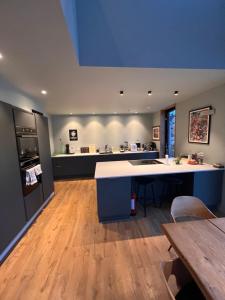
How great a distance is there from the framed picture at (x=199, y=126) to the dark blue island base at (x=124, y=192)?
0.75m

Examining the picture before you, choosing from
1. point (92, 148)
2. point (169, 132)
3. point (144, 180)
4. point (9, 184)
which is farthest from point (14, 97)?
point (169, 132)

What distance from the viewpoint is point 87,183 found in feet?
14.6

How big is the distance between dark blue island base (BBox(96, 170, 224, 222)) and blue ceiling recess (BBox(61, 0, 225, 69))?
5.41 ft

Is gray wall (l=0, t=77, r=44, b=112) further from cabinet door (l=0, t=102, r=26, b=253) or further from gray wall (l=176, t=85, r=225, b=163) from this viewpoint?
gray wall (l=176, t=85, r=225, b=163)

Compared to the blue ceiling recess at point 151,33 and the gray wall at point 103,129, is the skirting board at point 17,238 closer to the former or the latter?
the blue ceiling recess at point 151,33

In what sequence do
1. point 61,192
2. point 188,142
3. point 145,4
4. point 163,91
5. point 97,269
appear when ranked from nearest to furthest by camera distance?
point 97,269
point 145,4
point 163,91
point 188,142
point 61,192

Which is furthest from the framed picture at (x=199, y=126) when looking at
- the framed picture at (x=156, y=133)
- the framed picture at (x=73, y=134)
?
the framed picture at (x=73, y=134)

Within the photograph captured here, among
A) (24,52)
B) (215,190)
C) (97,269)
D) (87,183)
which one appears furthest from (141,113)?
(97,269)

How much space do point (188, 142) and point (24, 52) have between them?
11.1 feet

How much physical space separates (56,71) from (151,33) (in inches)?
49.3

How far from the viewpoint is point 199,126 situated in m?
3.07

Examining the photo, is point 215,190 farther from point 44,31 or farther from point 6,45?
point 6,45

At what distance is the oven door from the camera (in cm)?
227

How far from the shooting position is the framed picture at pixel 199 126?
2842 millimetres
